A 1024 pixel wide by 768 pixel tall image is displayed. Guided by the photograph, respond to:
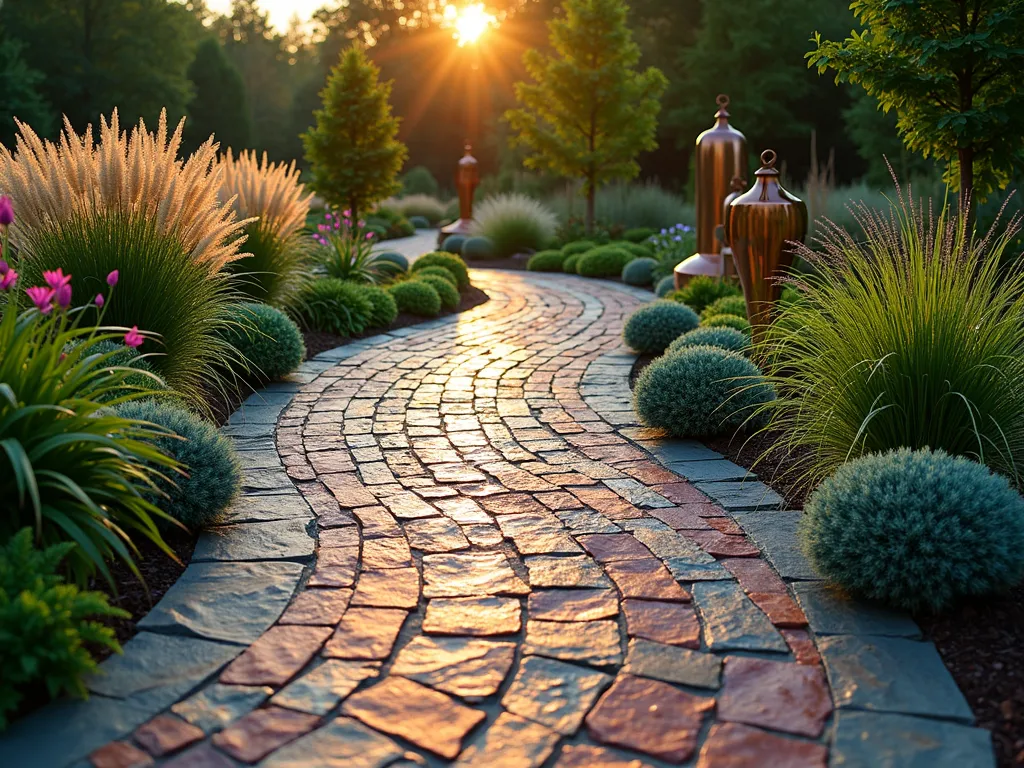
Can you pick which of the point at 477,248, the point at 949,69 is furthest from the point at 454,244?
the point at 949,69

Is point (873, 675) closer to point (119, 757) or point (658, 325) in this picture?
point (119, 757)

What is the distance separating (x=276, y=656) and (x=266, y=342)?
4.19 m

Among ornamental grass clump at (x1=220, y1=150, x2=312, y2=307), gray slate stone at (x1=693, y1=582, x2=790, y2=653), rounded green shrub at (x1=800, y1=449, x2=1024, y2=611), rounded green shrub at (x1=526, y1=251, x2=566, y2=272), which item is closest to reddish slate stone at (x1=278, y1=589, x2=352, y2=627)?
gray slate stone at (x1=693, y1=582, x2=790, y2=653)

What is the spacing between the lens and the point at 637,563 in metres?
3.47

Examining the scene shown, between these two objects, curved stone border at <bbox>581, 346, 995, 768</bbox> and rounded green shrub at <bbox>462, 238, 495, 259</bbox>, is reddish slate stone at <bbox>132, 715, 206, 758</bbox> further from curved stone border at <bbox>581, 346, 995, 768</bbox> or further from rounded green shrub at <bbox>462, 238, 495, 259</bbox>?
rounded green shrub at <bbox>462, 238, 495, 259</bbox>

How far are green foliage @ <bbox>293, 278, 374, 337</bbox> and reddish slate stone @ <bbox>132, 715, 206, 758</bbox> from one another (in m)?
6.45

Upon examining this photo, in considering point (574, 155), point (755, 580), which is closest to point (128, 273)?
point (755, 580)

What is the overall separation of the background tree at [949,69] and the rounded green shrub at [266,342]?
4448 mm

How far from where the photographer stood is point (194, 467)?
3656 millimetres

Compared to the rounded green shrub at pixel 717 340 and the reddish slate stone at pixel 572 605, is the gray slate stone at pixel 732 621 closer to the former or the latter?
the reddish slate stone at pixel 572 605

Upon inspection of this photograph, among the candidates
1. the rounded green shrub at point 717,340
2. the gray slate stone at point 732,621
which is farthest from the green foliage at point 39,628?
the rounded green shrub at point 717,340

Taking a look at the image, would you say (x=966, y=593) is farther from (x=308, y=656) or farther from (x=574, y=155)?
(x=574, y=155)

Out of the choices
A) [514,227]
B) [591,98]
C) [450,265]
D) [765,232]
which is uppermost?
[591,98]

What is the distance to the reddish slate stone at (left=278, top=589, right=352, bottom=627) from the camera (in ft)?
9.77
